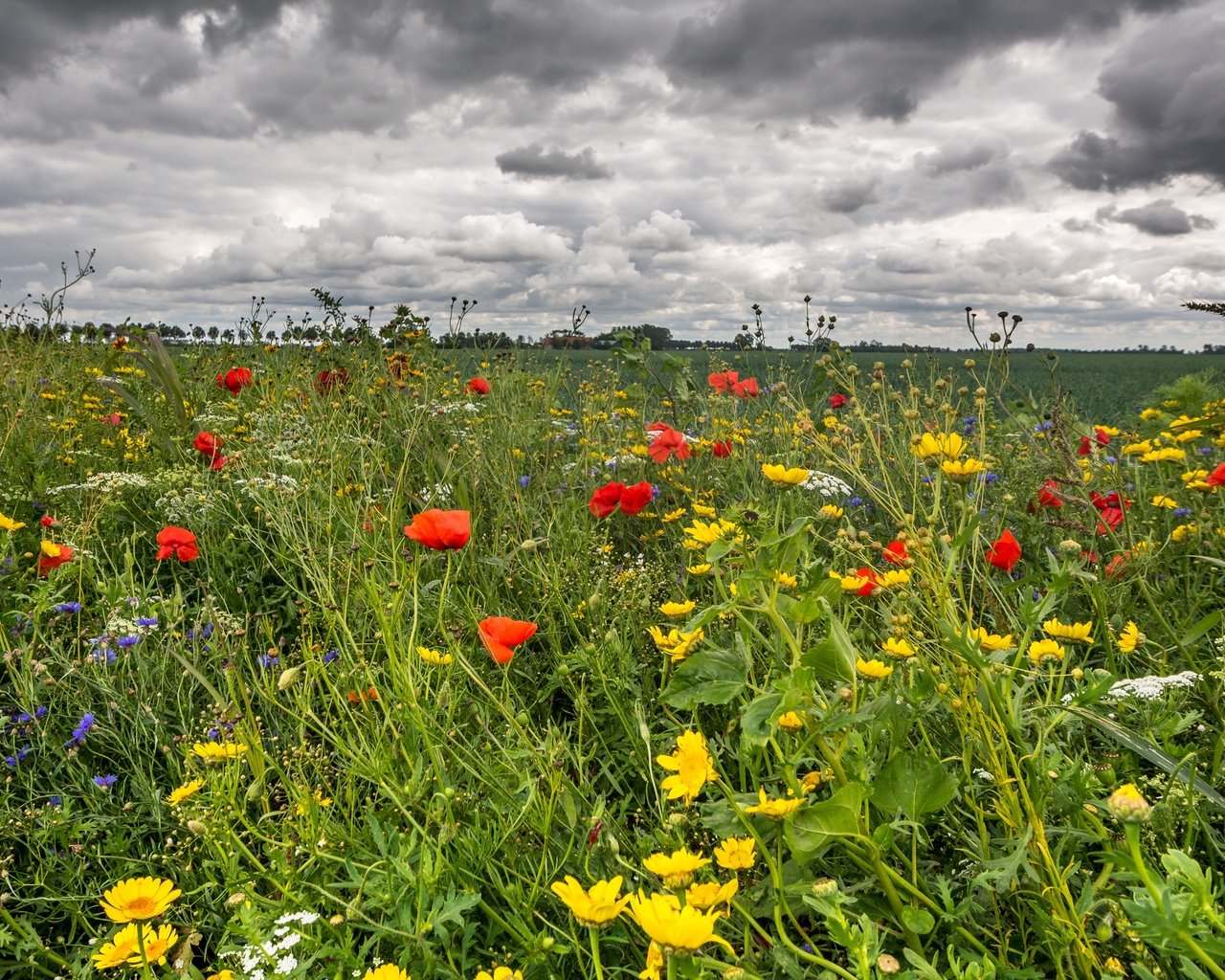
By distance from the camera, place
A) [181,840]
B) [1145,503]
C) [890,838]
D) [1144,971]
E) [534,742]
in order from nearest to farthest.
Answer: [1144,971] → [890,838] → [534,742] → [181,840] → [1145,503]

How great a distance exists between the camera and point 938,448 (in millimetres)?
1226

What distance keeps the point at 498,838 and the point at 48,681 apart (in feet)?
4.41

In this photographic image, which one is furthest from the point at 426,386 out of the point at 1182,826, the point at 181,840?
the point at 1182,826

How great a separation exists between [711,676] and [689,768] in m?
0.17

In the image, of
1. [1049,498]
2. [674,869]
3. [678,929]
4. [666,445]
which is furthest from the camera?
[666,445]

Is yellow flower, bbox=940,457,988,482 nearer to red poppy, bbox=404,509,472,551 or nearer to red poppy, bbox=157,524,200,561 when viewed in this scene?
red poppy, bbox=404,509,472,551

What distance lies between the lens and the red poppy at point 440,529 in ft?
4.82

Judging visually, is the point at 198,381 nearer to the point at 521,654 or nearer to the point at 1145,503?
the point at 521,654

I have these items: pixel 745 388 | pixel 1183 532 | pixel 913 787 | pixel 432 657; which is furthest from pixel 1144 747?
pixel 745 388

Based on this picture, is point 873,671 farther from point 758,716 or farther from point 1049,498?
point 1049,498

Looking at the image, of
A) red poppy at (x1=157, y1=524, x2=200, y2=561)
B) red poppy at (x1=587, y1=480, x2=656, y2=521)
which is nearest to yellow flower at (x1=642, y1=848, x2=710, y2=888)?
red poppy at (x1=587, y1=480, x2=656, y2=521)

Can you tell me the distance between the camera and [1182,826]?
51.4 inches

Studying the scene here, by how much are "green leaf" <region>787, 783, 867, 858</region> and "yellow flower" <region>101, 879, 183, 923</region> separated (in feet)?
2.44

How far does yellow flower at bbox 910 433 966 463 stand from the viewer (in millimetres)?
1225
